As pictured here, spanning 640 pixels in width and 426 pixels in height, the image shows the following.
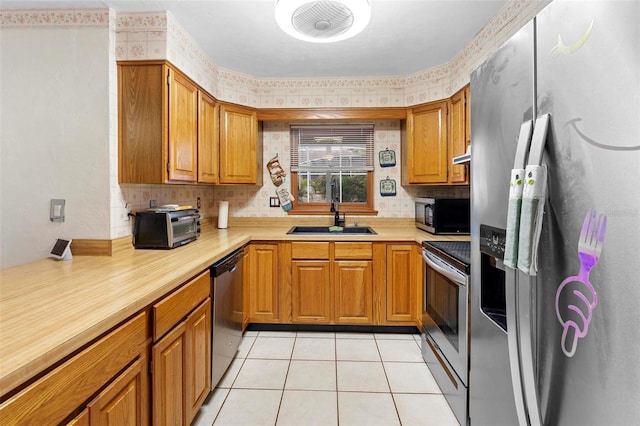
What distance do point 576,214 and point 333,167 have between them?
9.30 feet

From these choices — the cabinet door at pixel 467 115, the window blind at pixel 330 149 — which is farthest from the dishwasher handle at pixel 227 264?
the cabinet door at pixel 467 115

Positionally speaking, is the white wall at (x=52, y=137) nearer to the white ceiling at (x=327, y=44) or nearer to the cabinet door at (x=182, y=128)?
the white ceiling at (x=327, y=44)

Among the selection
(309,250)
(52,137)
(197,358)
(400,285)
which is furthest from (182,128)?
(400,285)

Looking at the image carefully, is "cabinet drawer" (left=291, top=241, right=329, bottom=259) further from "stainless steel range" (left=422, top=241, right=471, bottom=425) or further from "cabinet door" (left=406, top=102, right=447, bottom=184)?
"cabinet door" (left=406, top=102, right=447, bottom=184)

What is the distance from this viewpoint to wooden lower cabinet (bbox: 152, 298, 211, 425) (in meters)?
1.26

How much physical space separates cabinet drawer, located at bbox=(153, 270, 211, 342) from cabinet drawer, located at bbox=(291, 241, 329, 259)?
1.05 m

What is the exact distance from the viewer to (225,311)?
6.74 feet

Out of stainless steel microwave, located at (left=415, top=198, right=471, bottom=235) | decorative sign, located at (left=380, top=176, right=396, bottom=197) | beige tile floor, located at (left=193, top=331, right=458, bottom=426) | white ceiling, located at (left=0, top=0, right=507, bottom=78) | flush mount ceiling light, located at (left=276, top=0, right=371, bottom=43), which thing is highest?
white ceiling, located at (left=0, top=0, right=507, bottom=78)

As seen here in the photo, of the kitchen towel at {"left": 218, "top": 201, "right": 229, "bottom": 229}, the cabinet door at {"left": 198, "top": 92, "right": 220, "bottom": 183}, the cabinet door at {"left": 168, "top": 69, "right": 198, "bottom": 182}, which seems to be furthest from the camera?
the kitchen towel at {"left": 218, "top": 201, "right": 229, "bottom": 229}

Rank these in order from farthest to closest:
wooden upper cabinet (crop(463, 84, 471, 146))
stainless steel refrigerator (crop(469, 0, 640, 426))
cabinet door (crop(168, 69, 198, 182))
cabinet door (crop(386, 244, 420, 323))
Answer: cabinet door (crop(386, 244, 420, 323)), wooden upper cabinet (crop(463, 84, 471, 146)), cabinet door (crop(168, 69, 198, 182)), stainless steel refrigerator (crop(469, 0, 640, 426))

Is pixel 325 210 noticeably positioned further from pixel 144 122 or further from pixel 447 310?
pixel 144 122

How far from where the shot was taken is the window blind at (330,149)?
3.43 metres

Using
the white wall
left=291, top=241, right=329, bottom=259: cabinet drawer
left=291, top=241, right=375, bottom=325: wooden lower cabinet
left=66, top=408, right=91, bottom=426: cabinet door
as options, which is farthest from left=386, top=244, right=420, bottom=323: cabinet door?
left=66, top=408, right=91, bottom=426: cabinet door

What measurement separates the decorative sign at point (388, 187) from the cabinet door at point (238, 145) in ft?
4.39
